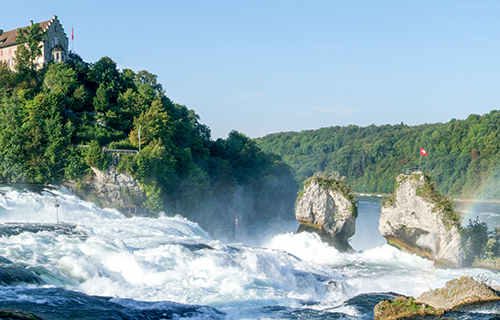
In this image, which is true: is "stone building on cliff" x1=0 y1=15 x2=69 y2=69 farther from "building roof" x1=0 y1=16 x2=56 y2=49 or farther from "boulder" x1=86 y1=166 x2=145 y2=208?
"boulder" x1=86 y1=166 x2=145 y2=208

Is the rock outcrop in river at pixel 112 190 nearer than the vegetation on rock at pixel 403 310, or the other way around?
the vegetation on rock at pixel 403 310

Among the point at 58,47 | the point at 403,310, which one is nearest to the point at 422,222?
the point at 403,310

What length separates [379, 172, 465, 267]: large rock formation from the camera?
30.4 meters

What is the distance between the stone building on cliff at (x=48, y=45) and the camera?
56625mm

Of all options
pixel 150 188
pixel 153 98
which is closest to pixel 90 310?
pixel 150 188

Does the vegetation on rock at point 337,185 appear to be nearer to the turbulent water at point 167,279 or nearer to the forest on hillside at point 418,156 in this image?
the turbulent water at point 167,279

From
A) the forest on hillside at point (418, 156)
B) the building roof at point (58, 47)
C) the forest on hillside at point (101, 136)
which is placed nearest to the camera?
the forest on hillside at point (101, 136)

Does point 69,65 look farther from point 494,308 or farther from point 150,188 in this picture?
point 494,308

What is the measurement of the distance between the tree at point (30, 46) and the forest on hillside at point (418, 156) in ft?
211

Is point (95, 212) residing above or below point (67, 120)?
below

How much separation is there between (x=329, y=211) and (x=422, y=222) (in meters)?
7.49

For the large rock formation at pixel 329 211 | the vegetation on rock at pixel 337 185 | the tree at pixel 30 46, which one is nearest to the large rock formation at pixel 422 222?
the vegetation on rock at pixel 337 185

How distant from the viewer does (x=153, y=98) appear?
5478 cm

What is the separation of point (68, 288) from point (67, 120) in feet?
114
